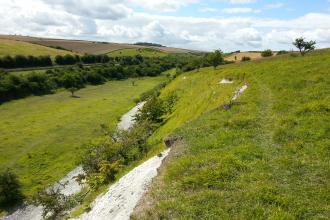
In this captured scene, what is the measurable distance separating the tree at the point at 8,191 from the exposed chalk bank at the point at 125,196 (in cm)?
2332

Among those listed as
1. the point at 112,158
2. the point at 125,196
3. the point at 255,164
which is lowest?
the point at 112,158

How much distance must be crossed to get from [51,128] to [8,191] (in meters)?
38.3

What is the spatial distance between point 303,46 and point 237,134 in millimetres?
55084

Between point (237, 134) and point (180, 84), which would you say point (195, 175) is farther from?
point (180, 84)

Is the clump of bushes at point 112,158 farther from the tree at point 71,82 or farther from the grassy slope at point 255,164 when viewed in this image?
the tree at point 71,82

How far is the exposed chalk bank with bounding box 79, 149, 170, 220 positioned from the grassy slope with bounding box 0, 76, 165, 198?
26.2m

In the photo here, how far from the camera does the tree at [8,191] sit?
5297 centimetres

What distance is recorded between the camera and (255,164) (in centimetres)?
2506

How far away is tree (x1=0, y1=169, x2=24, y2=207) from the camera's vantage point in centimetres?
5297

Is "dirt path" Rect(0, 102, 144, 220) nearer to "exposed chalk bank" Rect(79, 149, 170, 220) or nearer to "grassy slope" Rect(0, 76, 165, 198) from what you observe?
"grassy slope" Rect(0, 76, 165, 198)

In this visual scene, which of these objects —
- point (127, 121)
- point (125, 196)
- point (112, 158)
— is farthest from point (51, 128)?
point (125, 196)

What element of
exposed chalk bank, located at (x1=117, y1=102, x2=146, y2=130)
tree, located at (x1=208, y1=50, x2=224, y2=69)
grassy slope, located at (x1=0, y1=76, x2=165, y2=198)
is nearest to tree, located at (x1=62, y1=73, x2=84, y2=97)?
grassy slope, located at (x1=0, y1=76, x2=165, y2=198)

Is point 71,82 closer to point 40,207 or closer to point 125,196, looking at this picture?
point 40,207

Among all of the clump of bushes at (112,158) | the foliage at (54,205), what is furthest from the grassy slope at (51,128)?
the foliage at (54,205)
